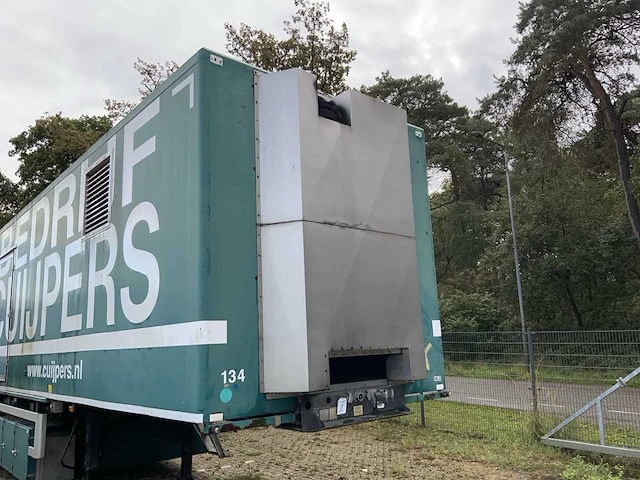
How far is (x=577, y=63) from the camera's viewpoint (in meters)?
15.6

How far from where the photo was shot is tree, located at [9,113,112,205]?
20.8 metres

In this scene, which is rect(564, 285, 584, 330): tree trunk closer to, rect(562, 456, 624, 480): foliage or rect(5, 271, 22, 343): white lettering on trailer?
rect(562, 456, 624, 480): foliage

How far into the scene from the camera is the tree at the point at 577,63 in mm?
14898

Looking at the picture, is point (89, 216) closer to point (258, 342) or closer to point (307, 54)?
point (258, 342)

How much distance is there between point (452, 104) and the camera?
93.8 ft

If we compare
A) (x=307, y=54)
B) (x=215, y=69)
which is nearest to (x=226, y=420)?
(x=215, y=69)

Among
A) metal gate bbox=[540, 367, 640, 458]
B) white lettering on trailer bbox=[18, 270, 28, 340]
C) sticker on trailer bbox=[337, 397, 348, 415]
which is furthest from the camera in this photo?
white lettering on trailer bbox=[18, 270, 28, 340]

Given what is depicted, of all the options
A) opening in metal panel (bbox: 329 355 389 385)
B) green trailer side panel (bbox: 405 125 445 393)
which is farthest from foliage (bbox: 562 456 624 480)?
opening in metal panel (bbox: 329 355 389 385)

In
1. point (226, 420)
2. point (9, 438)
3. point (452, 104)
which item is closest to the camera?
point (226, 420)

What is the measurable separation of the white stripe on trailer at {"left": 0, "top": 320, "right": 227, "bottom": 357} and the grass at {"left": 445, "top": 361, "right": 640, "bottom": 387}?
204 inches

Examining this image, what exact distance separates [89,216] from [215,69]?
2.13 metres

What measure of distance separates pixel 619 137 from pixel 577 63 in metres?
2.66

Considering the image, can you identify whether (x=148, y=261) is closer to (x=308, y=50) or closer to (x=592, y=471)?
(x=592, y=471)

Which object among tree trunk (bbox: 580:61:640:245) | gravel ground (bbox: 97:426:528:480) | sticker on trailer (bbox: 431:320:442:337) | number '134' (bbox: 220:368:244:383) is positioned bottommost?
gravel ground (bbox: 97:426:528:480)
